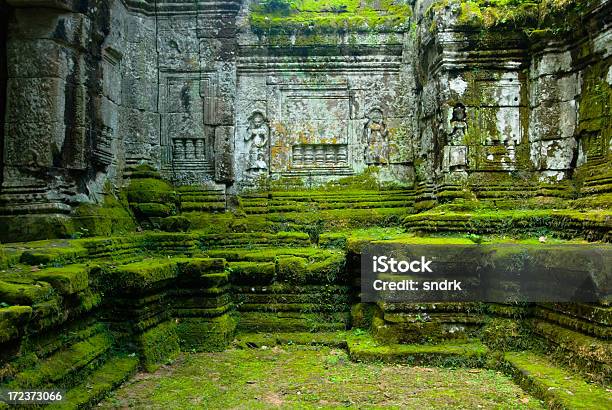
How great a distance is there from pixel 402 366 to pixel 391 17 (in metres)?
7.00

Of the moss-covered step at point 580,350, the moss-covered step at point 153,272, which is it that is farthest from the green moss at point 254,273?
the moss-covered step at point 580,350

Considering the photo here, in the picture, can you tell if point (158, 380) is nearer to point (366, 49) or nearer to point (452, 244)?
point (452, 244)

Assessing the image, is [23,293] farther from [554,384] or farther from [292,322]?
[554,384]

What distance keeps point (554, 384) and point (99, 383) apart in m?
4.39

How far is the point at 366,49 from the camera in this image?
9719 millimetres

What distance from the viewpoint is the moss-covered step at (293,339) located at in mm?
6504

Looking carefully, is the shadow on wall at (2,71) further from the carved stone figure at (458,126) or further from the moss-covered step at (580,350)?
the moss-covered step at (580,350)

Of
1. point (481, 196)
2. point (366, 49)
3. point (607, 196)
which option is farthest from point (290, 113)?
point (607, 196)

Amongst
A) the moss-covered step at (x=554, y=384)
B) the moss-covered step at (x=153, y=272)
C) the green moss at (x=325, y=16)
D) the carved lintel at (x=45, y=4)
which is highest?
the green moss at (x=325, y=16)

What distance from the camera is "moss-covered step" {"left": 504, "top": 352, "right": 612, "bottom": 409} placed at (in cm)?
413

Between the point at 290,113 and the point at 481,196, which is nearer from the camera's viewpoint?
the point at 481,196

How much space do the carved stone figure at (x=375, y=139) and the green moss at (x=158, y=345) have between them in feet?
17.1

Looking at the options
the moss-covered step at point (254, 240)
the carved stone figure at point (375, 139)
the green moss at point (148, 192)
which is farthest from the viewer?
the carved stone figure at point (375, 139)

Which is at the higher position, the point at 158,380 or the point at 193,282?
the point at 193,282
